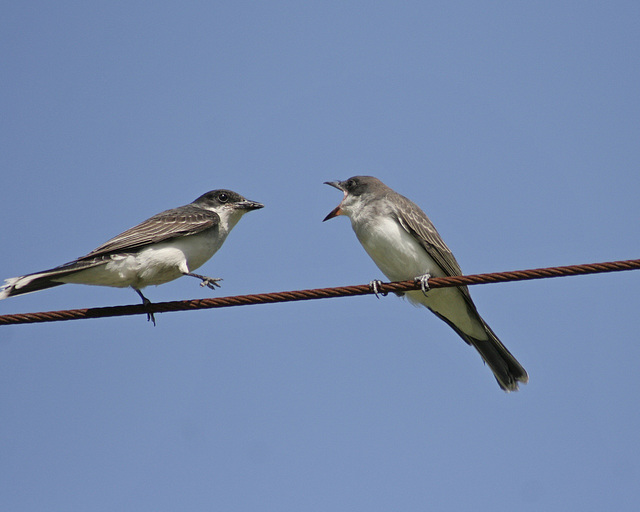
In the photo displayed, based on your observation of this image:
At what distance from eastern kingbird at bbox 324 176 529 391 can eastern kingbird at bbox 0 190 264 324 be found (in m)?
1.79

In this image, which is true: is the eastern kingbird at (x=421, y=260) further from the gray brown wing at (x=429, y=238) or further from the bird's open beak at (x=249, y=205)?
the bird's open beak at (x=249, y=205)

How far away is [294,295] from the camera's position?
6.20 meters

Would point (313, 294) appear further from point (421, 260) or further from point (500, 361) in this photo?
point (500, 361)

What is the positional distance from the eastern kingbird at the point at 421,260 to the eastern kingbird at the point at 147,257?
1792 millimetres

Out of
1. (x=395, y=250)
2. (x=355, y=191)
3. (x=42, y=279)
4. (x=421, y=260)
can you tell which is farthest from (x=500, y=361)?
(x=42, y=279)

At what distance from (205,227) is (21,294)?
2.13 meters

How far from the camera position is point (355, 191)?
9.66m

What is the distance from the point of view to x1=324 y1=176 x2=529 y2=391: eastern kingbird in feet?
28.1

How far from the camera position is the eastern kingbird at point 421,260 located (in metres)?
8.57

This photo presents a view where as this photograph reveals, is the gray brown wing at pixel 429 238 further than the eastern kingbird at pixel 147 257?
Yes

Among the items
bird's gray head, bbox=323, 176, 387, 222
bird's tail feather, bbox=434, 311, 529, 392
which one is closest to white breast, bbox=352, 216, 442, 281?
bird's gray head, bbox=323, 176, 387, 222

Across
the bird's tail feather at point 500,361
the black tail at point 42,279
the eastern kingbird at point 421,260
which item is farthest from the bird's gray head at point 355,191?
the black tail at point 42,279

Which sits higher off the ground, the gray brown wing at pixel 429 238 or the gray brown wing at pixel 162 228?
the gray brown wing at pixel 162 228

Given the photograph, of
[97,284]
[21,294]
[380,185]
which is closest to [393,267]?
[380,185]
